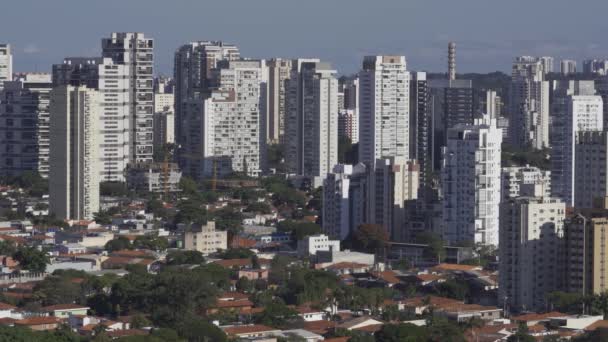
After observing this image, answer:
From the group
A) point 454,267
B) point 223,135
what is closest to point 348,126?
point 223,135

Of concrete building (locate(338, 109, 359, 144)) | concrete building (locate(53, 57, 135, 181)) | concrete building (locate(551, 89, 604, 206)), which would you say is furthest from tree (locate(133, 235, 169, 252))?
concrete building (locate(338, 109, 359, 144))

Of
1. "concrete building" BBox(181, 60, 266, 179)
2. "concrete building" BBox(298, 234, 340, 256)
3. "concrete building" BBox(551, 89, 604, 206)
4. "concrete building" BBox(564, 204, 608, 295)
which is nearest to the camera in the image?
"concrete building" BBox(564, 204, 608, 295)

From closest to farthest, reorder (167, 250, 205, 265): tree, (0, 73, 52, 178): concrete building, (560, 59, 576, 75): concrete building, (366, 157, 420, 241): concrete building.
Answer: (167, 250, 205, 265): tree, (366, 157, 420, 241): concrete building, (0, 73, 52, 178): concrete building, (560, 59, 576, 75): concrete building

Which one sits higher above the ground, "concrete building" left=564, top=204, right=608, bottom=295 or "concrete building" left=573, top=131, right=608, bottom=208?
"concrete building" left=573, top=131, right=608, bottom=208

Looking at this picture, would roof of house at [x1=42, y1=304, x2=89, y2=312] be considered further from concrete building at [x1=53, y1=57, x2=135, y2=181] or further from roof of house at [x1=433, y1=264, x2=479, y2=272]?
concrete building at [x1=53, y1=57, x2=135, y2=181]

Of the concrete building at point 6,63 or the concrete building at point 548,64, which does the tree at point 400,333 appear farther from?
the concrete building at point 548,64

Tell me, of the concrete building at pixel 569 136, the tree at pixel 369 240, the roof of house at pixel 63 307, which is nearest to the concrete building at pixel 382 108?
the concrete building at pixel 569 136
